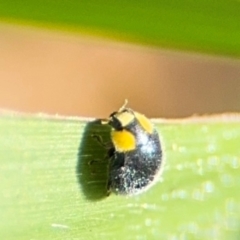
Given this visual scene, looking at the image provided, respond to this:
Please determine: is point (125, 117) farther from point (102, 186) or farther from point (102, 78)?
point (102, 78)

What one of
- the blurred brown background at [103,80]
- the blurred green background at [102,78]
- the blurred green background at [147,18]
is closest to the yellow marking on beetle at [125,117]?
the blurred green background at [147,18]

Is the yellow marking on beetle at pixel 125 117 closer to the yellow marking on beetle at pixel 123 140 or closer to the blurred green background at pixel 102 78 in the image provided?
the yellow marking on beetle at pixel 123 140

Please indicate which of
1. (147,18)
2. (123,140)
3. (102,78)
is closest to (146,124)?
(123,140)

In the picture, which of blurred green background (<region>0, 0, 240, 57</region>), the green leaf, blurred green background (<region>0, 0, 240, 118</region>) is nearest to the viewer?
the green leaf

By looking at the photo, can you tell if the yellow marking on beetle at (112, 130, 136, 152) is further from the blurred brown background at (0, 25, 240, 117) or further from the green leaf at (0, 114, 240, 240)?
the blurred brown background at (0, 25, 240, 117)

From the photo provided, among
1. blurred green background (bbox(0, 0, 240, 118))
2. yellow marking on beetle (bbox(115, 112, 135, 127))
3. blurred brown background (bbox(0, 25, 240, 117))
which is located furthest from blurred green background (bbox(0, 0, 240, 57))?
blurred brown background (bbox(0, 25, 240, 117))
